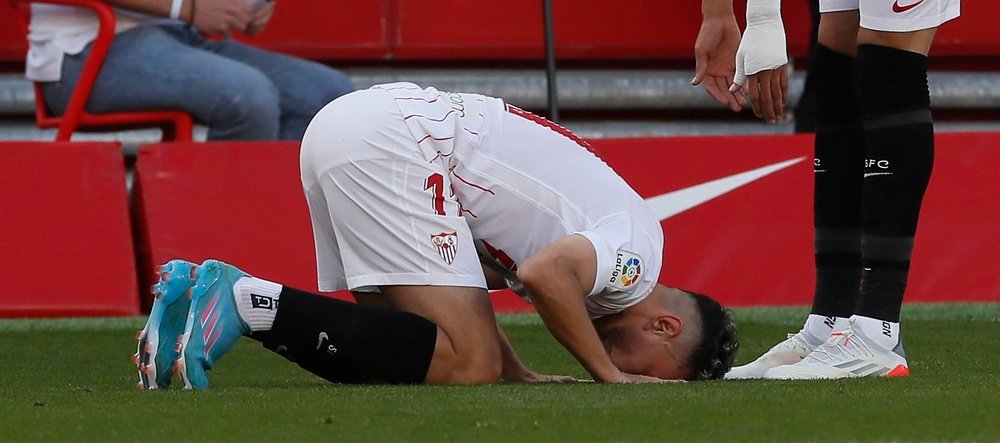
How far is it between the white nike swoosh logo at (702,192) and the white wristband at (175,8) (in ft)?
5.84

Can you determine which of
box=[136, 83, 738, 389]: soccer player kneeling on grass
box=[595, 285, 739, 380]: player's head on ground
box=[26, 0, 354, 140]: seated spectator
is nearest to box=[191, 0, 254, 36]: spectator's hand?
box=[26, 0, 354, 140]: seated spectator

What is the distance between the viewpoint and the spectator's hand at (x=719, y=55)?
372 centimetres

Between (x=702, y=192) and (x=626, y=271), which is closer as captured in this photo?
(x=626, y=271)

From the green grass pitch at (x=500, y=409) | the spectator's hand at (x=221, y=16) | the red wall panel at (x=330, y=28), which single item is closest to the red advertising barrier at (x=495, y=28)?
the red wall panel at (x=330, y=28)

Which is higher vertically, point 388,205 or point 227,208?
point 388,205

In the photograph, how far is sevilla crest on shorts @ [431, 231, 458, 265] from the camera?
3578mm

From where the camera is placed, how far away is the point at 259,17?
655 cm

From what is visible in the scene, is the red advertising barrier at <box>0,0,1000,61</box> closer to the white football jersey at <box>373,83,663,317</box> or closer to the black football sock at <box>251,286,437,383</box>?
the white football jersey at <box>373,83,663,317</box>

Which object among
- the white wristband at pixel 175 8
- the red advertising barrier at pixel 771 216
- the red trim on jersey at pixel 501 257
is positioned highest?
the white wristband at pixel 175 8

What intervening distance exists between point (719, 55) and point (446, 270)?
76 centimetres

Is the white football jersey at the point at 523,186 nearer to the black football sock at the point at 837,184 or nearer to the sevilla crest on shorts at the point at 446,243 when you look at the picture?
the sevilla crest on shorts at the point at 446,243

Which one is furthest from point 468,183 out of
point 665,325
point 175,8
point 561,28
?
point 561,28

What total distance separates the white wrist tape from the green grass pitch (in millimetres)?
652

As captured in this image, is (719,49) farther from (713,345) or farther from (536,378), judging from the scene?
(536,378)
